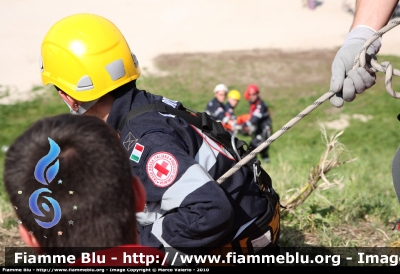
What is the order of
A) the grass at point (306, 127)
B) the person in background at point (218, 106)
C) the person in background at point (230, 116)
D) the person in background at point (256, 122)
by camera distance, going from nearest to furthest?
the grass at point (306, 127) < the person in background at point (230, 116) < the person in background at point (218, 106) < the person in background at point (256, 122)

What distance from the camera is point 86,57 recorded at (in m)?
3.11

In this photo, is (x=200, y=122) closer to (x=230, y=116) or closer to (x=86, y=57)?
(x=86, y=57)

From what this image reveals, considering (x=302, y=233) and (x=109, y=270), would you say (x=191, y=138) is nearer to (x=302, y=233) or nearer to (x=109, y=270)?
(x=109, y=270)

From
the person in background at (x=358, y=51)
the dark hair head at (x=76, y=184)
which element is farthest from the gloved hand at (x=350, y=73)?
the dark hair head at (x=76, y=184)

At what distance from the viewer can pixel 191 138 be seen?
2965mm

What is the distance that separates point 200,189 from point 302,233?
2.25 m

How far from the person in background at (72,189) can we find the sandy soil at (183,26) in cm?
1766

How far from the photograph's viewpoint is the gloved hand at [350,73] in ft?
10.1

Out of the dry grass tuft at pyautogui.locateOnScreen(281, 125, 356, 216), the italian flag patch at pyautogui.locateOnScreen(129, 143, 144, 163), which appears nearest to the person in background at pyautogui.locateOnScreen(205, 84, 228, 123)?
the dry grass tuft at pyautogui.locateOnScreen(281, 125, 356, 216)

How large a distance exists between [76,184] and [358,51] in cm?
204

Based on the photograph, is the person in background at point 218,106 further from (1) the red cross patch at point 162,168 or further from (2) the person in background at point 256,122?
(1) the red cross patch at point 162,168

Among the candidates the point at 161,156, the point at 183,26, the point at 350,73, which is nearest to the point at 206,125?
the point at 161,156

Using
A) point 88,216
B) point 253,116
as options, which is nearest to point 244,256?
point 88,216

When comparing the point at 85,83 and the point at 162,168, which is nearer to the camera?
the point at 162,168
